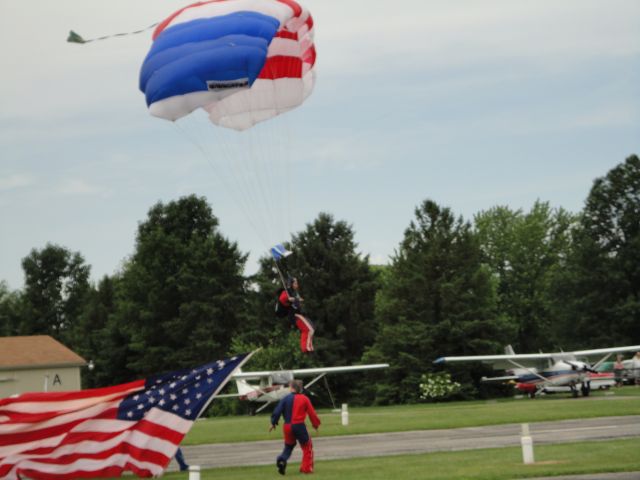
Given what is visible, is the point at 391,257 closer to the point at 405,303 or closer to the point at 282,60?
the point at 405,303

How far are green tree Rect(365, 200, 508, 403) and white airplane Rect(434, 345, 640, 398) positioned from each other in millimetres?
6155

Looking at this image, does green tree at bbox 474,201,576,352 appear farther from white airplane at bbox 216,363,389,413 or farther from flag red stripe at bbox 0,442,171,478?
flag red stripe at bbox 0,442,171,478

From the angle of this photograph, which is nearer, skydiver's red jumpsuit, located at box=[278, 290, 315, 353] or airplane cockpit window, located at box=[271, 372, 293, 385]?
skydiver's red jumpsuit, located at box=[278, 290, 315, 353]

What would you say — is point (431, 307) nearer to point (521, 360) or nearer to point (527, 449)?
point (521, 360)

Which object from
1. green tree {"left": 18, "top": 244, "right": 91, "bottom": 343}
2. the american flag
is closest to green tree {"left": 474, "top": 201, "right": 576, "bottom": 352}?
green tree {"left": 18, "top": 244, "right": 91, "bottom": 343}

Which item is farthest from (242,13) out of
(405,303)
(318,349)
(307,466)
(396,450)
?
(318,349)

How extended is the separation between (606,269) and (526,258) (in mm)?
21028

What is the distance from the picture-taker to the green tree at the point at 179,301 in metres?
77.4

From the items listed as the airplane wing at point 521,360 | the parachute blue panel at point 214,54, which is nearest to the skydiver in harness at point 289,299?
the parachute blue panel at point 214,54

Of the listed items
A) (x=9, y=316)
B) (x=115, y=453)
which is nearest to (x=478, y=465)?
(x=115, y=453)

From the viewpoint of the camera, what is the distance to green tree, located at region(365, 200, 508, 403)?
61781 millimetres

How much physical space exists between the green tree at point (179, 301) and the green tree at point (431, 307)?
16.7m

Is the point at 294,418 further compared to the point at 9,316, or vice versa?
the point at 9,316

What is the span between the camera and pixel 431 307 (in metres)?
63.8
